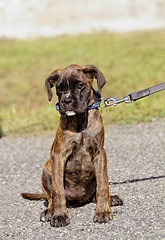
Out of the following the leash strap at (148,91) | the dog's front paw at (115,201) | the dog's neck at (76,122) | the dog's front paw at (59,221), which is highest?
the leash strap at (148,91)

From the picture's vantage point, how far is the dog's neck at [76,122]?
14.6 ft

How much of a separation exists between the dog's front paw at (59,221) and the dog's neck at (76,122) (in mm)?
953

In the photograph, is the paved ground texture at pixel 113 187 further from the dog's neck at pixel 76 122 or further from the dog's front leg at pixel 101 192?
the dog's neck at pixel 76 122

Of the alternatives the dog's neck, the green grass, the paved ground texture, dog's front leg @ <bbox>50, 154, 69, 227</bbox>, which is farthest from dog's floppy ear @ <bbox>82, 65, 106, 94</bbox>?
the green grass

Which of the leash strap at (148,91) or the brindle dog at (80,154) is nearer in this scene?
the brindle dog at (80,154)

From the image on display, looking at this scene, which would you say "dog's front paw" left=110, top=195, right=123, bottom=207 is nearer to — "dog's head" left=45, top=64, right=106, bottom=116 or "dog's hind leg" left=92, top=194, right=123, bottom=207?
"dog's hind leg" left=92, top=194, right=123, bottom=207

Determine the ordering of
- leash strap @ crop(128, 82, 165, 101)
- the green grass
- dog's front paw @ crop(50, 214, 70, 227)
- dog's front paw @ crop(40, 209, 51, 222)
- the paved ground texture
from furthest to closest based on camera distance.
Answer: the green grass
leash strap @ crop(128, 82, 165, 101)
dog's front paw @ crop(40, 209, 51, 222)
dog's front paw @ crop(50, 214, 70, 227)
the paved ground texture

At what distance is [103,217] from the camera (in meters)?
4.38

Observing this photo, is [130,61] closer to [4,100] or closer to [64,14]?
[4,100]

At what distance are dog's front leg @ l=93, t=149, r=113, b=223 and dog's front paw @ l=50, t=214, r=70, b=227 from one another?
1.01ft

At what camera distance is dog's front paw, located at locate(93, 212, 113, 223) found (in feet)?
14.3

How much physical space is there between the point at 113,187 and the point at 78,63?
12.8 m

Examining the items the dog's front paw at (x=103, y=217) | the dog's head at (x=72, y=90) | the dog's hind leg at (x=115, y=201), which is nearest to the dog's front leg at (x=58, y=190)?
the dog's front paw at (x=103, y=217)

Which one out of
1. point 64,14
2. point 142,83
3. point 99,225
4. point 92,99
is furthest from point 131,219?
point 64,14
